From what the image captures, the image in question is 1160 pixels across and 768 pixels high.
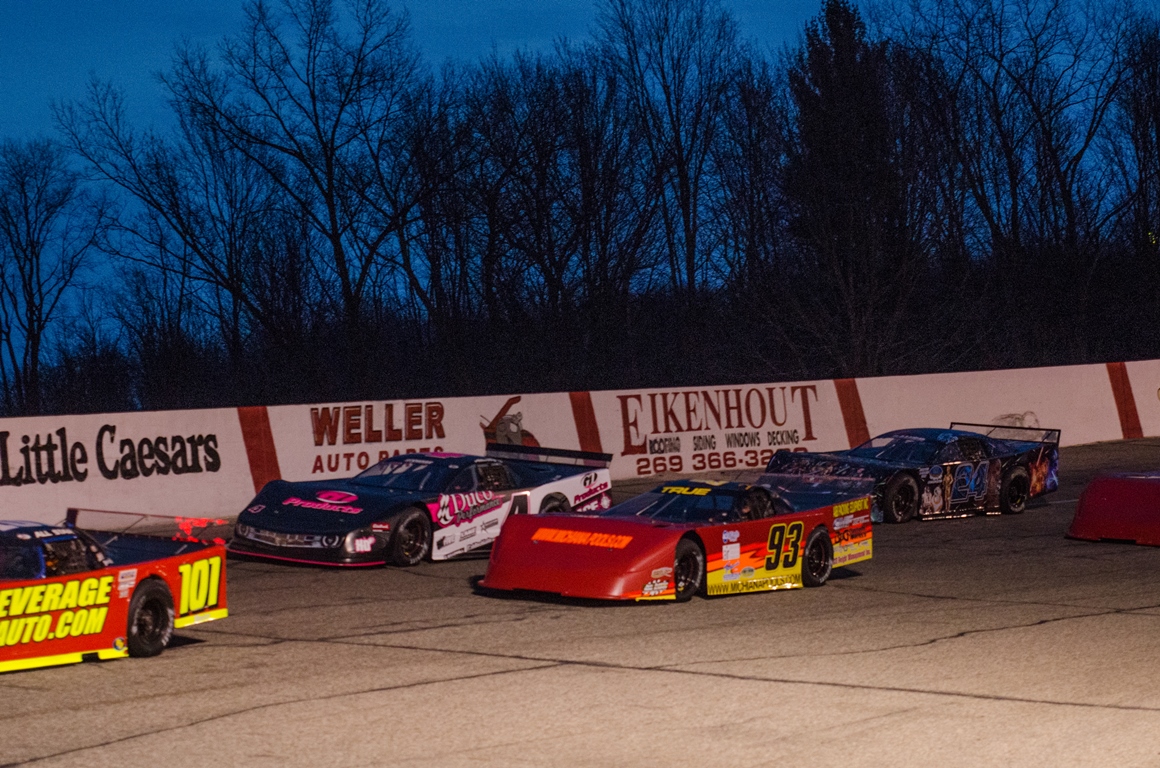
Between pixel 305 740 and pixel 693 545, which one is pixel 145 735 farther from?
pixel 693 545

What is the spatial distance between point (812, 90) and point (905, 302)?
24.3 feet

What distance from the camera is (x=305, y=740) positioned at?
21.2 ft

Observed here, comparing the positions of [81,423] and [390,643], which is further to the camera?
[81,423]

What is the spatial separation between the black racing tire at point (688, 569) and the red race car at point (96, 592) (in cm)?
368

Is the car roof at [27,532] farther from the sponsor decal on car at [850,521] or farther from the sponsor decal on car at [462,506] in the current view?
the sponsor decal on car at [850,521]

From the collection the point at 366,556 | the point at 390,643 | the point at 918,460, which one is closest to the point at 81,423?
the point at 366,556

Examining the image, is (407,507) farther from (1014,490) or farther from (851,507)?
(1014,490)

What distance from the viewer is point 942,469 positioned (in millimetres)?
17766

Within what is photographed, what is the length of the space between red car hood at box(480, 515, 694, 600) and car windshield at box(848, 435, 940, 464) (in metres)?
7.45

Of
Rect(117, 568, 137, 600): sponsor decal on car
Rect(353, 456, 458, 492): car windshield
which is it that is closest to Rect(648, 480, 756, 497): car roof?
Rect(353, 456, 458, 492): car windshield

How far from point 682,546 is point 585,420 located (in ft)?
36.9

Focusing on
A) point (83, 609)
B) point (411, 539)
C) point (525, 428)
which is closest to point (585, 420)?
point (525, 428)

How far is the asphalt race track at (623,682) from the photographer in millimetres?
6352

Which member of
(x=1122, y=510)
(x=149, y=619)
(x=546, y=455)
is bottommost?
(x=1122, y=510)
